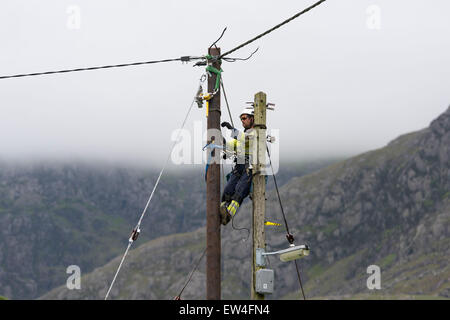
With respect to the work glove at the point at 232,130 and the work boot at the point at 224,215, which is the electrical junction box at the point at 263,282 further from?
the work glove at the point at 232,130

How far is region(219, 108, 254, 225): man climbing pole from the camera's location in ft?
60.4

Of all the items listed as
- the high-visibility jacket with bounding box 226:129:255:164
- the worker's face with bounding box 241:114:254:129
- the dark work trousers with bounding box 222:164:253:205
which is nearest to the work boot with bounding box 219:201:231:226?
the dark work trousers with bounding box 222:164:253:205

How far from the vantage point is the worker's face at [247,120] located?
18.9 m

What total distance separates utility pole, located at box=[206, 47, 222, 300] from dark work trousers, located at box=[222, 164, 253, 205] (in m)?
1.15

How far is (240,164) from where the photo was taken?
1895 cm

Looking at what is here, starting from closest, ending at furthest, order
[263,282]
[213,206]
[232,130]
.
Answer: [263,282]
[213,206]
[232,130]

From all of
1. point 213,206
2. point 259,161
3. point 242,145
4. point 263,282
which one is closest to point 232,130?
point 242,145

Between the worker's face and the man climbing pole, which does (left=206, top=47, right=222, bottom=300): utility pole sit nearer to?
the man climbing pole

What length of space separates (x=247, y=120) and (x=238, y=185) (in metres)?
1.97

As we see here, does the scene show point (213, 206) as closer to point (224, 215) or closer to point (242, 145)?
point (224, 215)

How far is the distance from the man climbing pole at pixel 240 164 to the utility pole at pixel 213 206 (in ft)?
2.02

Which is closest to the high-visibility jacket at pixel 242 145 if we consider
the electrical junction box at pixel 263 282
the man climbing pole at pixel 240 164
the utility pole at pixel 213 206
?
the man climbing pole at pixel 240 164
